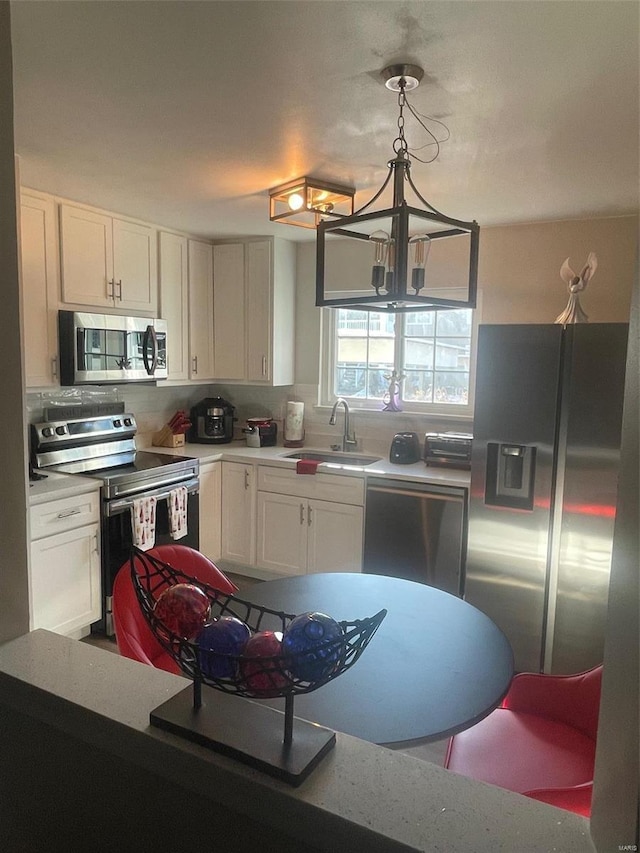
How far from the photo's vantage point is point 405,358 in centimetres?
412

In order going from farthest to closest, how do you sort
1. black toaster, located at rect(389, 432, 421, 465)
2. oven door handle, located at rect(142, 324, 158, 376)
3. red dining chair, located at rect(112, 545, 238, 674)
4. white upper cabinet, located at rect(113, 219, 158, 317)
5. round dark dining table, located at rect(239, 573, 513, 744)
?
1. black toaster, located at rect(389, 432, 421, 465)
2. oven door handle, located at rect(142, 324, 158, 376)
3. white upper cabinet, located at rect(113, 219, 158, 317)
4. red dining chair, located at rect(112, 545, 238, 674)
5. round dark dining table, located at rect(239, 573, 513, 744)

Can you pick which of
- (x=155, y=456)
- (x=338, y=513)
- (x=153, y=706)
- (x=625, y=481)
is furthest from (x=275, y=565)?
(x=625, y=481)

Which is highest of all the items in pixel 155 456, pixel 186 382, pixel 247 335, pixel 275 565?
pixel 247 335

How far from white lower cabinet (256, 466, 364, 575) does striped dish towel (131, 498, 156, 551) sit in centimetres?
79

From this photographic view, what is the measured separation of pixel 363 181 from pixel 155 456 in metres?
2.14

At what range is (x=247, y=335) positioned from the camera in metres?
4.22

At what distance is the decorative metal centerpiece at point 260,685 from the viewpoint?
0.73 metres

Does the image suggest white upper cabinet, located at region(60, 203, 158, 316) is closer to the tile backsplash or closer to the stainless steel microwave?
the stainless steel microwave

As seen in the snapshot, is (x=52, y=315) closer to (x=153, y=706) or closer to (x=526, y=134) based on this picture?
(x=526, y=134)

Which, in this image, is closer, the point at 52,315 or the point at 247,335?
the point at 52,315

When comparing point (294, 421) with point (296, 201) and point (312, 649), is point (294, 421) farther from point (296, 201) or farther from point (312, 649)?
point (312, 649)

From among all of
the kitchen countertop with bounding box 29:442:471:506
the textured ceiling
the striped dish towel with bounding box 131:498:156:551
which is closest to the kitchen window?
the kitchen countertop with bounding box 29:442:471:506

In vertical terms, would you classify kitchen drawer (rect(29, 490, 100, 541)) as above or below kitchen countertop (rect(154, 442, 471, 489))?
below

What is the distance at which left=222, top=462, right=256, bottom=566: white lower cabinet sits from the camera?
3.98 m
